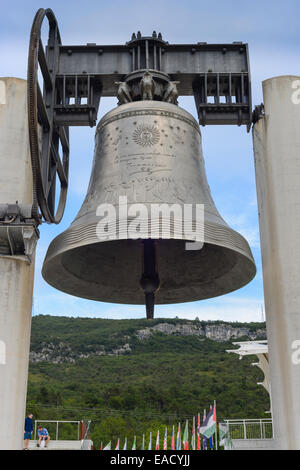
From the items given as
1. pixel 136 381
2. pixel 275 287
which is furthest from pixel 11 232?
pixel 136 381

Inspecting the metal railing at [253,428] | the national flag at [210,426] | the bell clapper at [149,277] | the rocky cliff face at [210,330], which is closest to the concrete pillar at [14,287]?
the bell clapper at [149,277]

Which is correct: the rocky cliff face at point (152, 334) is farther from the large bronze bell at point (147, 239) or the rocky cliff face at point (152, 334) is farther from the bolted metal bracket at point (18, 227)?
the bolted metal bracket at point (18, 227)

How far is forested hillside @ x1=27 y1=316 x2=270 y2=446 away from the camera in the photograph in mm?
54344

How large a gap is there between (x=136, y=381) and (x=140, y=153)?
63.3 meters

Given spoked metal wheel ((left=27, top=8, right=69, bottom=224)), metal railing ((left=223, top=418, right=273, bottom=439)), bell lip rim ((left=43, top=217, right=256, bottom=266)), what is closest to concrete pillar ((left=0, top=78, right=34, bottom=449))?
spoked metal wheel ((left=27, top=8, right=69, bottom=224))

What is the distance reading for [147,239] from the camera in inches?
373

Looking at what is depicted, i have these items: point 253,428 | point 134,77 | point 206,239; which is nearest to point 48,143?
point 134,77

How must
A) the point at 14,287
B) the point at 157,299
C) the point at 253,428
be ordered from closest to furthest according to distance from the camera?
the point at 14,287, the point at 157,299, the point at 253,428

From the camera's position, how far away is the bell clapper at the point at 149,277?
30.3 feet

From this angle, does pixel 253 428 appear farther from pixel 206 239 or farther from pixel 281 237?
pixel 206 239

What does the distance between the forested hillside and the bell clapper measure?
38179 millimetres

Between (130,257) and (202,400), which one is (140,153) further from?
(202,400)

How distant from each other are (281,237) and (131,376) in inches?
2520

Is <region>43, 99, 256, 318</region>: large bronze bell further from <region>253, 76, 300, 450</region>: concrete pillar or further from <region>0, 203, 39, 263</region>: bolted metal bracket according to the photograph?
<region>253, 76, 300, 450</region>: concrete pillar
